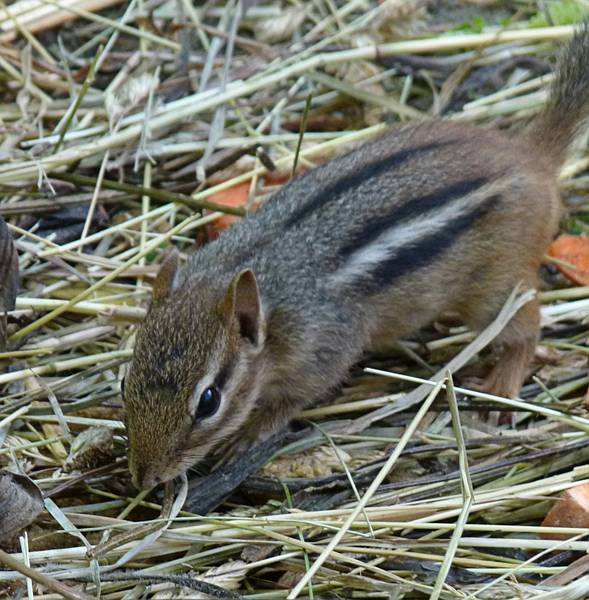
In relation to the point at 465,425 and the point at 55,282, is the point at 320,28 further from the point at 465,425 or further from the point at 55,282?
the point at 465,425

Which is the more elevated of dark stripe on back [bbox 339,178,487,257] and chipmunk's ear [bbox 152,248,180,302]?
dark stripe on back [bbox 339,178,487,257]

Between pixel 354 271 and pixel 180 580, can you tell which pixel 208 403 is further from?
pixel 354 271

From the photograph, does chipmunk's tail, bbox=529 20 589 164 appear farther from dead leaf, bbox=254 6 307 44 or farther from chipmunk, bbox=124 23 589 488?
dead leaf, bbox=254 6 307 44

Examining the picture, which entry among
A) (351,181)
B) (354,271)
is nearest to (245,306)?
(354,271)

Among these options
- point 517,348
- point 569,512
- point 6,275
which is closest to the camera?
point 569,512

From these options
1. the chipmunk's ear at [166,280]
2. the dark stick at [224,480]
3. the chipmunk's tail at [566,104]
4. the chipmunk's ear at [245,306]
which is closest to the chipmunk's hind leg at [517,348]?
the chipmunk's tail at [566,104]

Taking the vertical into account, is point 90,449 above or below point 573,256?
below

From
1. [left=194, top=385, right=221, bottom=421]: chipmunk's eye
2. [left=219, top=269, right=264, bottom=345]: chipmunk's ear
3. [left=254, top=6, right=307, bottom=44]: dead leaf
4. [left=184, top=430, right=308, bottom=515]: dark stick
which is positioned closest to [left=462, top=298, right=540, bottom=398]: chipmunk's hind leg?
[left=184, top=430, right=308, bottom=515]: dark stick
